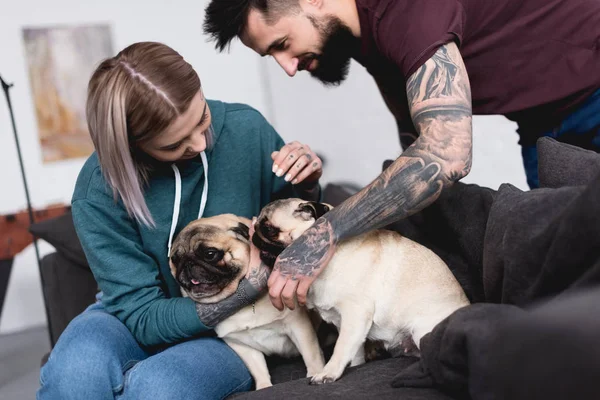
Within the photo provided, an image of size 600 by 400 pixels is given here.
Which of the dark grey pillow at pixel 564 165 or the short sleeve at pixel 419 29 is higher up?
the short sleeve at pixel 419 29

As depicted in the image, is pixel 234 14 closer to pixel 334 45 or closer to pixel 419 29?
pixel 334 45

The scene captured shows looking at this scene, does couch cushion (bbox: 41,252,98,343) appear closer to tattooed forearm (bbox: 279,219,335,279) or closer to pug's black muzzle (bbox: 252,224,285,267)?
pug's black muzzle (bbox: 252,224,285,267)

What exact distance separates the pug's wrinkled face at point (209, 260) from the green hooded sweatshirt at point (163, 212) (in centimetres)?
6

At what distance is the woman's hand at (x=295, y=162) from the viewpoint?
5.91ft

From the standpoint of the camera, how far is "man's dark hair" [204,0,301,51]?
170 cm

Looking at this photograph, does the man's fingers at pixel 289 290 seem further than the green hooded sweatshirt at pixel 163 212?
No

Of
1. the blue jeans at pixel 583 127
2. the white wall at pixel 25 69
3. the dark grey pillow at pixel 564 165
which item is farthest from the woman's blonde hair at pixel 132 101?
the white wall at pixel 25 69

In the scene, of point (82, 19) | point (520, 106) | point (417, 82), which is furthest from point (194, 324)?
point (82, 19)

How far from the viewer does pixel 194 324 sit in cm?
173

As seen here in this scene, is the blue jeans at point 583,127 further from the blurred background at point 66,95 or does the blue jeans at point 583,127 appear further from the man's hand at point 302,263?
the blurred background at point 66,95

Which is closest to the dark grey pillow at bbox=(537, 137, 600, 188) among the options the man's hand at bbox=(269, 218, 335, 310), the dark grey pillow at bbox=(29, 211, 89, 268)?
the man's hand at bbox=(269, 218, 335, 310)

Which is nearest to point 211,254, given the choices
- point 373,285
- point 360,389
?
point 373,285

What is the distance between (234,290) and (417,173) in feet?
2.09

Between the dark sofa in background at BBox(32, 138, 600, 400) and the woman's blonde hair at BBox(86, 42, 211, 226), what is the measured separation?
0.70 metres
